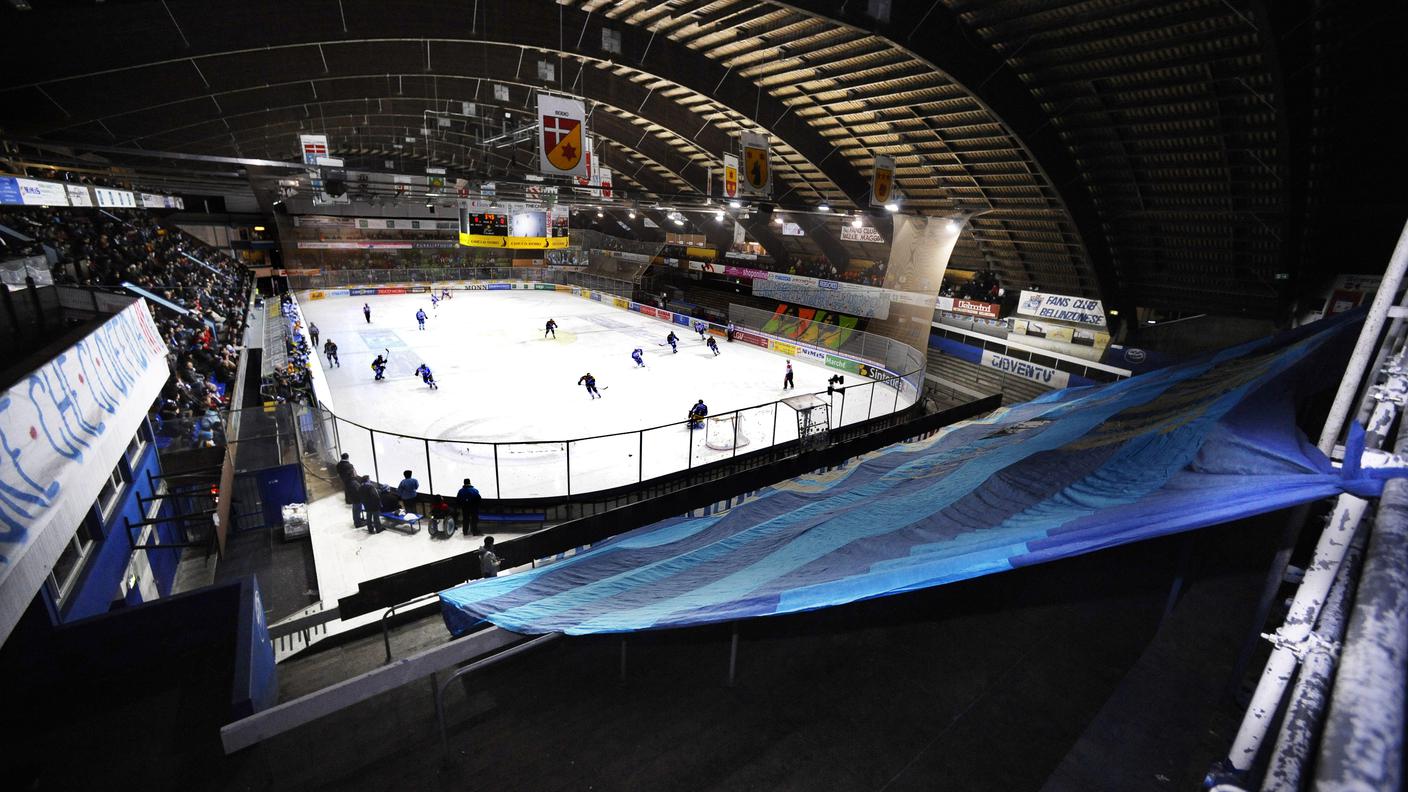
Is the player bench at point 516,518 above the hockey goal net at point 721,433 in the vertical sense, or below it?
below

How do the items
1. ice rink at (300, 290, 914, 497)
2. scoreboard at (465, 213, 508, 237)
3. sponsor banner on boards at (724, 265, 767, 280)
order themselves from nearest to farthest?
ice rink at (300, 290, 914, 497) → scoreboard at (465, 213, 508, 237) → sponsor banner on boards at (724, 265, 767, 280)

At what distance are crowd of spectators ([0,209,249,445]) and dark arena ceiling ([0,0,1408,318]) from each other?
3.36 m

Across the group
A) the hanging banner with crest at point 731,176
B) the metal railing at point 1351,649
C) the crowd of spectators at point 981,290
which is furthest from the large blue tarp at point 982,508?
the crowd of spectators at point 981,290

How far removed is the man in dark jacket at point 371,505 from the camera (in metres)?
11.6

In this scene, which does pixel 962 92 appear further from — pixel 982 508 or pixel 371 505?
pixel 371 505

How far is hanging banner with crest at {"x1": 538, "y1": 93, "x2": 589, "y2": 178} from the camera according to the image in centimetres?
1250

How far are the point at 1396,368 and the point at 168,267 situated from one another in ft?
119

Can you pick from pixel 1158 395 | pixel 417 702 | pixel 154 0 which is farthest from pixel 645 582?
pixel 154 0

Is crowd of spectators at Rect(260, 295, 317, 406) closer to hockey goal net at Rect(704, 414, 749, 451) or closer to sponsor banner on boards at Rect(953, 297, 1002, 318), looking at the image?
hockey goal net at Rect(704, 414, 749, 451)

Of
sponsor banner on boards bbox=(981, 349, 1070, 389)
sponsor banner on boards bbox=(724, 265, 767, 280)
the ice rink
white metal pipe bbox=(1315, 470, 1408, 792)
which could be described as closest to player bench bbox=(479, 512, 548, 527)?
the ice rink

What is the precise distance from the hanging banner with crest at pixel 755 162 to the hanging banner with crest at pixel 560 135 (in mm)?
5202

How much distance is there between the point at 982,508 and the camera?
3926 mm

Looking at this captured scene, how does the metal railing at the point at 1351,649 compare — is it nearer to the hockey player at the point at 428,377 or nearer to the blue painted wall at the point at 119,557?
the blue painted wall at the point at 119,557

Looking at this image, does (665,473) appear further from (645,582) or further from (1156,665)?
(1156,665)
